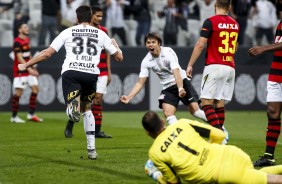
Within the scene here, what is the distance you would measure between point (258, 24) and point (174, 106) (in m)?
12.2

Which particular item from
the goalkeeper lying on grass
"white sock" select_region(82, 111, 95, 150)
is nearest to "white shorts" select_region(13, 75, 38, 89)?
"white sock" select_region(82, 111, 95, 150)

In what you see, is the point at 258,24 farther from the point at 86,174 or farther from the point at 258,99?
the point at 86,174

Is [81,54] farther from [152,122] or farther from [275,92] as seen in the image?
[152,122]

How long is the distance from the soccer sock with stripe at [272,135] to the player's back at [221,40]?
142 cm

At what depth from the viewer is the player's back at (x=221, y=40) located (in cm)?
1259

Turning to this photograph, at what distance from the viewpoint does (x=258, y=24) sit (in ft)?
82.8

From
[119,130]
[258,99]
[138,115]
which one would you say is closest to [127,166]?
[119,130]

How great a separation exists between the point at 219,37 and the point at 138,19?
12416mm

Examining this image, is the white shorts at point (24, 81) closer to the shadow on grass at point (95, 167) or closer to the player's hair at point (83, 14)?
the shadow on grass at point (95, 167)

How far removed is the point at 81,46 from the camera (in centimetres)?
1212

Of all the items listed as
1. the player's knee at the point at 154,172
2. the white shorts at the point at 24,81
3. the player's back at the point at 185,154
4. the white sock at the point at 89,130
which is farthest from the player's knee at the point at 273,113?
the white shorts at the point at 24,81

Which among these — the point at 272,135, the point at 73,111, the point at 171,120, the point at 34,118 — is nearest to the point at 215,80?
the point at 171,120

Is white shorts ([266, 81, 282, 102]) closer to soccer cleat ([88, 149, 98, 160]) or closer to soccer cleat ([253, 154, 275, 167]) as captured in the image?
soccer cleat ([253, 154, 275, 167])

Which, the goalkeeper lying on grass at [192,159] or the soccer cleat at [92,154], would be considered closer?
the goalkeeper lying on grass at [192,159]
